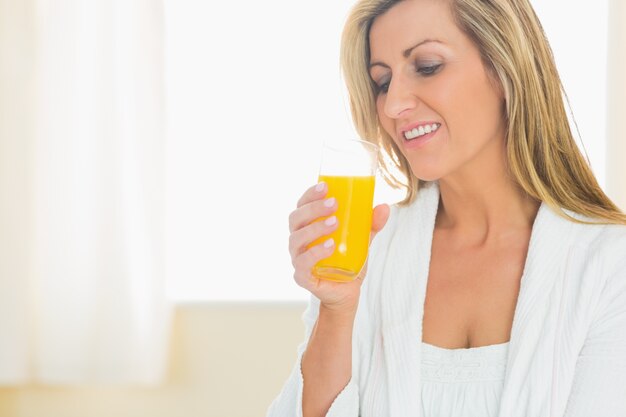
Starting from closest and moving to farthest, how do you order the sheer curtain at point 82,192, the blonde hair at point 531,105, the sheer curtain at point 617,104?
the blonde hair at point 531,105
the sheer curtain at point 617,104
the sheer curtain at point 82,192

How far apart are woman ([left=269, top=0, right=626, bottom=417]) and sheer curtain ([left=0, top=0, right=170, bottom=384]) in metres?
1.74

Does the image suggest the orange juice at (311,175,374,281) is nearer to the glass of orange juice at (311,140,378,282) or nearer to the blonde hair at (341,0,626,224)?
the glass of orange juice at (311,140,378,282)

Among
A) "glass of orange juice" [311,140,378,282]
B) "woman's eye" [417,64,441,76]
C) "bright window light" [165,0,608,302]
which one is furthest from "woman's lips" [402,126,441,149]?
"bright window light" [165,0,608,302]

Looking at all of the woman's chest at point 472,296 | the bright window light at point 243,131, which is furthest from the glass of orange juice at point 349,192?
the bright window light at point 243,131

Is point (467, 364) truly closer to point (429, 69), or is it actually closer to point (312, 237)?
point (312, 237)

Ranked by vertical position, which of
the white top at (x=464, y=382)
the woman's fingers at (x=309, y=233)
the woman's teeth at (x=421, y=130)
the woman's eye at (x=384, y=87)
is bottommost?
the white top at (x=464, y=382)

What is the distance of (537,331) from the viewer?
1704mm

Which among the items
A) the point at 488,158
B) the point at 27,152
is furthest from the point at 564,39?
the point at 27,152

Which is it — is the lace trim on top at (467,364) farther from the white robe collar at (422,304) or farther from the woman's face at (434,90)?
the woman's face at (434,90)

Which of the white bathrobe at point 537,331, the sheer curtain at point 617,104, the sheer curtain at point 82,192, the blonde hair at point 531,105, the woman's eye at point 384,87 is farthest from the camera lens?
the sheer curtain at point 82,192

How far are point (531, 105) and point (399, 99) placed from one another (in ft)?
0.95

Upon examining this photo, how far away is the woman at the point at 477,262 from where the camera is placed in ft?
5.49

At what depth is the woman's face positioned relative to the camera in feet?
5.87

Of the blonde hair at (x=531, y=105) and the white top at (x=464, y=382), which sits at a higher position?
the blonde hair at (x=531, y=105)
